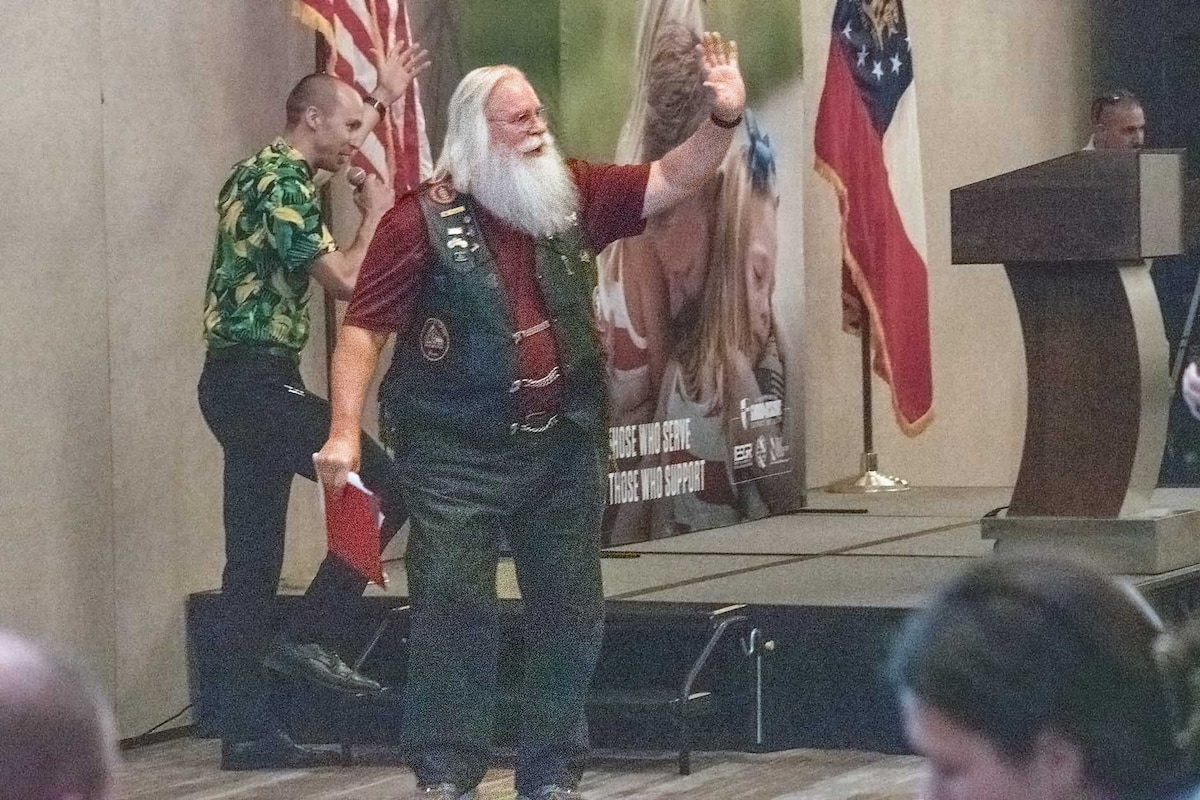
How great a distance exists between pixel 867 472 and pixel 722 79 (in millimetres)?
5097

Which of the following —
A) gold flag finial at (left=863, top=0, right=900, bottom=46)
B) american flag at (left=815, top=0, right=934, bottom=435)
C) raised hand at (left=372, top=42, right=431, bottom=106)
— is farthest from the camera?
gold flag finial at (left=863, top=0, right=900, bottom=46)

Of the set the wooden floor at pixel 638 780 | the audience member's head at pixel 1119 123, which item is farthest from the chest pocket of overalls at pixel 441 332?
the audience member's head at pixel 1119 123

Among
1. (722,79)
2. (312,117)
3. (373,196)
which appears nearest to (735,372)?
(373,196)

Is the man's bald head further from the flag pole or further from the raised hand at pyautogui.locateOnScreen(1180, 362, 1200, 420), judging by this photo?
the flag pole

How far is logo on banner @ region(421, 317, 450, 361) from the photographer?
14.2ft

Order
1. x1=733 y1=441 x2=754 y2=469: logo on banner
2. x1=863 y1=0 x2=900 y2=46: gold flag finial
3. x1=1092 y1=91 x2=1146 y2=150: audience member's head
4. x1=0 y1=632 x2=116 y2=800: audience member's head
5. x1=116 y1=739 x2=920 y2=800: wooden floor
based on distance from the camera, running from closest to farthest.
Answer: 1. x1=0 y1=632 x2=116 y2=800: audience member's head
2. x1=116 y1=739 x2=920 y2=800: wooden floor
3. x1=733 y1=441 x2=754 y2=469: logo on banner
4. x1=1092 y1=91 x2=1146 y2=150: audience member's head
5. x1=863 y1=0 x2=900 y2=46: gold flag finial

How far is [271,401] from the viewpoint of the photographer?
5160 mm

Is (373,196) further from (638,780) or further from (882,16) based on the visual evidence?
(882,16)

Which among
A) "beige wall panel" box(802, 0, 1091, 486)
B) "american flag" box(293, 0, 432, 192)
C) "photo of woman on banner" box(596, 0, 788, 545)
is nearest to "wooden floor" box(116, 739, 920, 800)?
"american flag" box(293, 0, 432, 192)

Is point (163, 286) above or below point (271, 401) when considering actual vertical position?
above

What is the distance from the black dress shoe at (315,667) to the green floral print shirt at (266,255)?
74cm

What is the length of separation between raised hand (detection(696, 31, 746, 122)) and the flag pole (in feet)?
15.6

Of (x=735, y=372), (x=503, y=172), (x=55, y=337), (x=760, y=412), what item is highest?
(x=503, y=172)

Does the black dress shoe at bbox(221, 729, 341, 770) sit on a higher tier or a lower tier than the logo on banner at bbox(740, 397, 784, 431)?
lower
